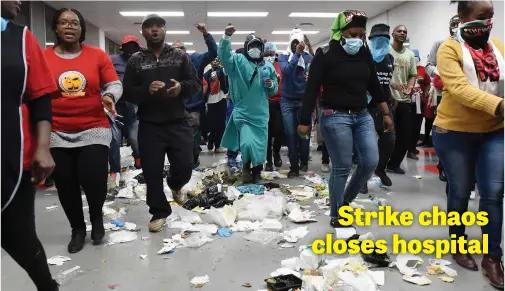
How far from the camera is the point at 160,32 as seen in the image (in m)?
3.41

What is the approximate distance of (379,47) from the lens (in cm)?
473

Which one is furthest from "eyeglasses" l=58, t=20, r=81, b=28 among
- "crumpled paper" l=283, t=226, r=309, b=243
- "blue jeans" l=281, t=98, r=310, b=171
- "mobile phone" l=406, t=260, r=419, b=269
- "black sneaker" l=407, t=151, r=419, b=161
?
"black sneaker" l=407, t=151, r=419, b=161

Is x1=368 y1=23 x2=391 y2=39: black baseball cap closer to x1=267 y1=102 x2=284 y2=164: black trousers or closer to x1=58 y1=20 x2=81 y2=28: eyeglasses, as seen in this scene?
x1=267 y1=102 x2=284 y2=164: black trousers

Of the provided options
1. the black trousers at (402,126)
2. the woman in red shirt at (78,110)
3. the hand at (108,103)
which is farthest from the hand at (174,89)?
the black trousers at (402,126)

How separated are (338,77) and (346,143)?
1.57ft

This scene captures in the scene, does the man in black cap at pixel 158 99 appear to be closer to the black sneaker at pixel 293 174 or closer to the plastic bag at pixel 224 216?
the plastic bag at pixel 224 216

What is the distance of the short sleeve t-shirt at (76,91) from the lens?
2.96 metres

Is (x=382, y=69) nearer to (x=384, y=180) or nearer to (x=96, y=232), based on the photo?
(x=384, y=180)

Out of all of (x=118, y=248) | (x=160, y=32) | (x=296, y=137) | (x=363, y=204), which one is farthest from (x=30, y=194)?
(x=296, y=137)

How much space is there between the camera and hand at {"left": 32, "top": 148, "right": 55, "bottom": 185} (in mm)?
1725

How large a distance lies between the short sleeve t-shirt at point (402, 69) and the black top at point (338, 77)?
2.15 m

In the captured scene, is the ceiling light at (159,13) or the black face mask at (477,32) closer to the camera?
the black face mask at (477,32)

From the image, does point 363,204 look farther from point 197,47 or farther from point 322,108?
point 197,47

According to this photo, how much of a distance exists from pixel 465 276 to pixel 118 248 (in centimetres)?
225
